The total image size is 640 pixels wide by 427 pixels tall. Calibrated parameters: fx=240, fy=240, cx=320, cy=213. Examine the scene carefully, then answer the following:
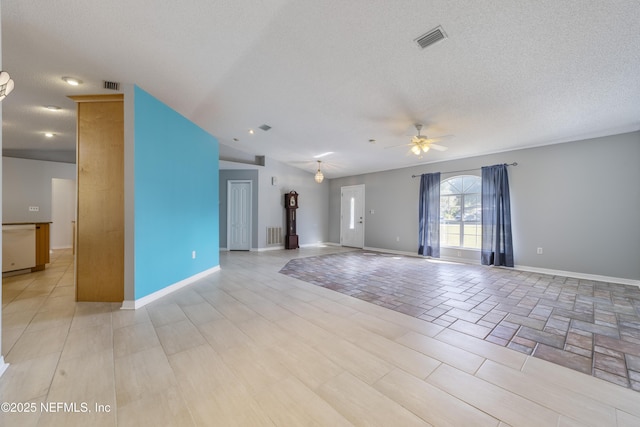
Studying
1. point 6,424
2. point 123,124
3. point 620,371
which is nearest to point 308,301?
point 6,424

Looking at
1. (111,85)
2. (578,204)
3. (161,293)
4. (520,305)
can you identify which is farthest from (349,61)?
(578,204)

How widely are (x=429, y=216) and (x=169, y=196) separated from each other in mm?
5952

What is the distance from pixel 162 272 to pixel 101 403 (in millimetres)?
2157

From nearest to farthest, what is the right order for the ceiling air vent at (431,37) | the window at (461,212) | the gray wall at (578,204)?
the ceiling air vent at (431,37), the gray wall at (578,204), the window at (461,212)

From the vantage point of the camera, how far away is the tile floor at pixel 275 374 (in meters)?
1.37

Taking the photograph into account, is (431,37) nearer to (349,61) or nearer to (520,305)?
(349,61)

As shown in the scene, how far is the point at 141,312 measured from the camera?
110 inches

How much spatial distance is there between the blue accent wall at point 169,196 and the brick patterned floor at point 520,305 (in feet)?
6.01

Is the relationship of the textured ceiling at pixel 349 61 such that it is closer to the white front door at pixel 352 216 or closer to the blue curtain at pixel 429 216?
the blue curtain at pixel 429 216

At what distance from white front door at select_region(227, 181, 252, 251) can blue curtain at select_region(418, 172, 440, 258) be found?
5.10 meters

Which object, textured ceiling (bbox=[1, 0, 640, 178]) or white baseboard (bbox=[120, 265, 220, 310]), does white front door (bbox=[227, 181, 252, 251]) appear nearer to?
white baseboard (bbox=[120, 265, 220, 310])

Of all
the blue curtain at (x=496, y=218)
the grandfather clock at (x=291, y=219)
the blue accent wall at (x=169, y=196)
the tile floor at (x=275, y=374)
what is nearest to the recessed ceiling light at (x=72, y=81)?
the blue accent wall at (x=169, y=196)

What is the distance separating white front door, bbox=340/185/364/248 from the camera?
836cm

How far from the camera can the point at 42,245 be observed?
14.8 ft
